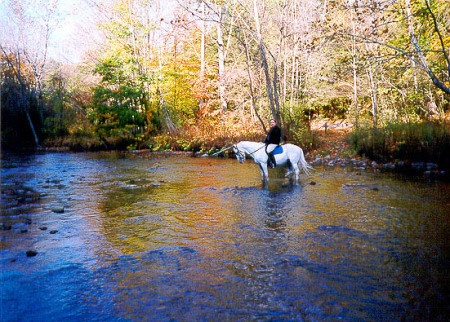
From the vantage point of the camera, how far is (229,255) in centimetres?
633

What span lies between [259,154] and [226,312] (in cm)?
1022

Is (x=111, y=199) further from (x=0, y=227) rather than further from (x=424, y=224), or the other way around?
(x=424, y=224)

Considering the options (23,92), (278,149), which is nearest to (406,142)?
(278,149)

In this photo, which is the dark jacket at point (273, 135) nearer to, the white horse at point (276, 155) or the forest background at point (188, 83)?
the white horse at point (276, 155)

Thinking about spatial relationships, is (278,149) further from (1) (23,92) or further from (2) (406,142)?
(1) (23,92)

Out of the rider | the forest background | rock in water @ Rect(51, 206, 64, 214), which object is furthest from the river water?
the forest background

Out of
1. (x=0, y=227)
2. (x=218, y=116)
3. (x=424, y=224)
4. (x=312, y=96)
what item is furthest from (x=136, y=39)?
(x=424, y=224)

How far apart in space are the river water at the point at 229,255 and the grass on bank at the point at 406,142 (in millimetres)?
4464

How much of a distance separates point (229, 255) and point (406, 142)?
14.2 meters

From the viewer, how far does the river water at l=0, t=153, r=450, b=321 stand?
179 inches

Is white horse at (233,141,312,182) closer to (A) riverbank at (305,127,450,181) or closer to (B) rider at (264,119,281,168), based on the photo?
(B) rider at (264,119,281,168)

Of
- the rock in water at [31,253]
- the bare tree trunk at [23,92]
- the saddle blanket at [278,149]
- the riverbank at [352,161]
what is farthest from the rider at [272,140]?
the bare tree trunk at [23,92]

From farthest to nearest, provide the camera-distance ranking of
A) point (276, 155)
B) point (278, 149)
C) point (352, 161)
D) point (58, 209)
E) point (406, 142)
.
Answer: point (352, 161)
point (406, 142)
point (276, 155)
point (278, 149)
point (58, 209)

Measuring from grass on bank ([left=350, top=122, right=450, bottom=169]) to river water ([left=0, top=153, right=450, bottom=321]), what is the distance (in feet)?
14.6
